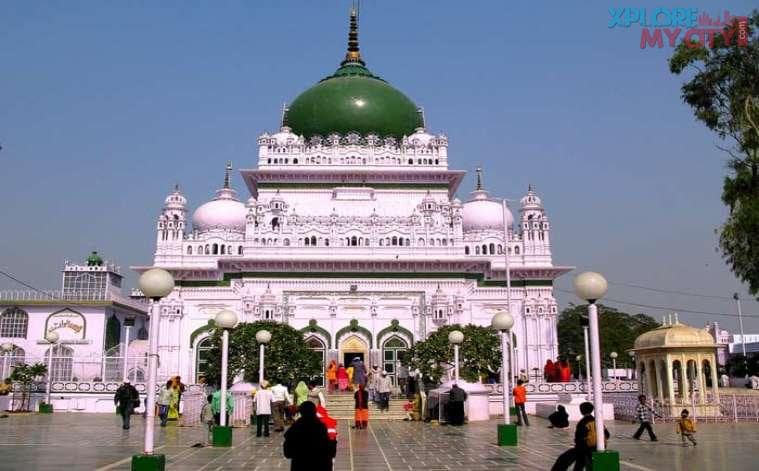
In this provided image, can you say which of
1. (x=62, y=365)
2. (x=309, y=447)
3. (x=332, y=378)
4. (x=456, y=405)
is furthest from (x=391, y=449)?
(x=62, y=365)

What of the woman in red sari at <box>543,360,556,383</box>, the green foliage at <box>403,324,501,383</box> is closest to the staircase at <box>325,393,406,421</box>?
the green foliage at <box>403,324,501,383</box>

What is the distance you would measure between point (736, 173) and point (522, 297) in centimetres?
2127

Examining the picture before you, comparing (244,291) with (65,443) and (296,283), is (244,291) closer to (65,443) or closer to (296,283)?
(296,283)

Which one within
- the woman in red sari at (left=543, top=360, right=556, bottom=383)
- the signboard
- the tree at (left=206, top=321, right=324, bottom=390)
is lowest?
the woman in red sari at (left=543, top=360, right=556, bottom=383)

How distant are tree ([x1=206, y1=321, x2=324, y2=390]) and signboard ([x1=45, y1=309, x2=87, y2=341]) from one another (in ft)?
78.4

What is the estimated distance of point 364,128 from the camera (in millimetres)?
45031

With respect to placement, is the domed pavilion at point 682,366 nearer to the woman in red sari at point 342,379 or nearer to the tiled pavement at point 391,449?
the tiled pavement at point 391,449

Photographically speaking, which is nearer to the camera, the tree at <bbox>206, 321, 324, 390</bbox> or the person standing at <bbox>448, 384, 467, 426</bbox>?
the person standing at <bbox>448, 384, 467, 426</bbox>

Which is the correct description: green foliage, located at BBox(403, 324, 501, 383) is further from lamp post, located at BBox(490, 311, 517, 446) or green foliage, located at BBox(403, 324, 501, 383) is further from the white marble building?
lamp post, located at BBox(490, 311, 517, 446)

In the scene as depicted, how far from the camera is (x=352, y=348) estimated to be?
38375mm

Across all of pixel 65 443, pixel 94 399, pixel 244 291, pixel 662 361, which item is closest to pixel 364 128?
pixel 244 291

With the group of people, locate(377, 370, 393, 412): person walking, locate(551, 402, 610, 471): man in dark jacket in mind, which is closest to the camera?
locate(551, 402, 610, 471): man in dark jacket

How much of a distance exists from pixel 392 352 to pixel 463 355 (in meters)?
8.14

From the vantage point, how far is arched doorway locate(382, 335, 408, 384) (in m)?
38.4
